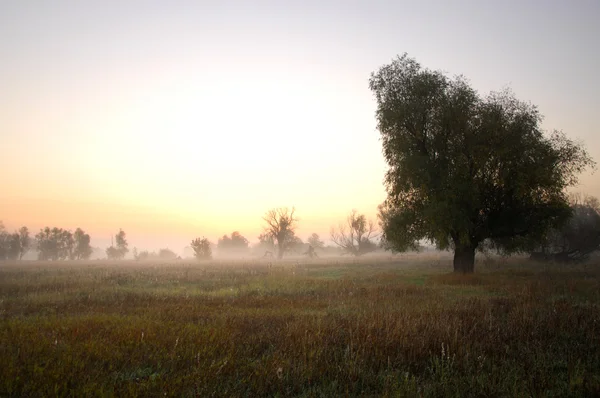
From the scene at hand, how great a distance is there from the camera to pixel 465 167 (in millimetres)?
19375

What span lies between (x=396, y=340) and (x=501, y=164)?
17463mm

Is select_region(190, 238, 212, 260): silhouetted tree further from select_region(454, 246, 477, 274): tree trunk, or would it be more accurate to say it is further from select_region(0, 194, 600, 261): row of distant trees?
select_region(454, 246, 477, 274): tree trunk

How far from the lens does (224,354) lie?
18.8ft

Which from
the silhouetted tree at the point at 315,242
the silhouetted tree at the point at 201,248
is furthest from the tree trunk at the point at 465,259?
the silhouetted tree at the point at 315,242

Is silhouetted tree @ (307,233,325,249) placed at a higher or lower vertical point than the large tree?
lower

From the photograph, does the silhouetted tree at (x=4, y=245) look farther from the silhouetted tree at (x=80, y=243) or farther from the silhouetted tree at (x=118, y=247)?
the silhouetted tree at (x=118, y=247)

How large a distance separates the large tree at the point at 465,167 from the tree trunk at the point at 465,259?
0.07m

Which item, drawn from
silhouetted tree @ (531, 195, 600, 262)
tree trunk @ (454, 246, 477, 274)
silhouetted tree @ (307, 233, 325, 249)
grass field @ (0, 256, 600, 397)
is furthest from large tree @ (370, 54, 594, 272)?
silhouetted tree @ (307, 233, 325, 249)

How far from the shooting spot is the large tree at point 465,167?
1870cm

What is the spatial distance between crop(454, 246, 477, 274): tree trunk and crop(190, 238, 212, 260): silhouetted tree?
5517 cm

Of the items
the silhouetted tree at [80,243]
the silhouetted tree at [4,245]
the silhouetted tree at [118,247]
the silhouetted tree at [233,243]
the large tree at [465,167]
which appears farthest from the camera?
the silhouetted tree at [233,243]

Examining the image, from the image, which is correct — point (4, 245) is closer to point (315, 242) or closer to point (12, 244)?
point (12, 244)

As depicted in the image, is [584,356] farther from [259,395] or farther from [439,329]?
[259,395]

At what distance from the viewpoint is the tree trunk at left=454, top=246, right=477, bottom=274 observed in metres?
21.3
